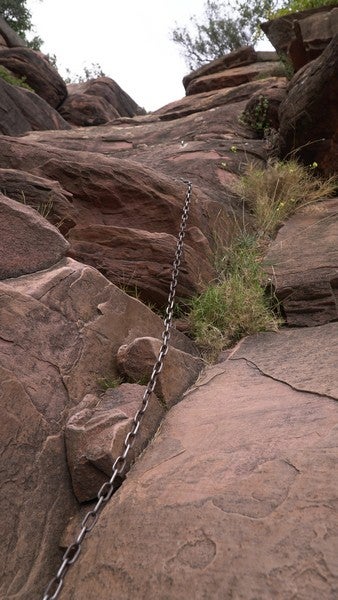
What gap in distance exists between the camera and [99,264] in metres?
3.67

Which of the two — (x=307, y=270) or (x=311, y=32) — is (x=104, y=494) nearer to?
(x=307, y=270)

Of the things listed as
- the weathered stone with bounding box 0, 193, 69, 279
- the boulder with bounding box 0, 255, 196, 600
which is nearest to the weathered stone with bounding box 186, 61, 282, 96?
the weathered stone with bounding box 0, 193, 69, 279

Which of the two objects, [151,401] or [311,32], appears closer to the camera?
[151,401]

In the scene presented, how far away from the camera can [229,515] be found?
5.50ft

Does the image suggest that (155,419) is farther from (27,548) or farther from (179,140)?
(179,140)

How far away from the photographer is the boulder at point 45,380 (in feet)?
6.17

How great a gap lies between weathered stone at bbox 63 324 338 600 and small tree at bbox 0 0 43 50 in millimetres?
19473

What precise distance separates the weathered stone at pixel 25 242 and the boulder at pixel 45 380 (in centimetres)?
5

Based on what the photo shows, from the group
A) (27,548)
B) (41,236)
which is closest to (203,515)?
(27,548)

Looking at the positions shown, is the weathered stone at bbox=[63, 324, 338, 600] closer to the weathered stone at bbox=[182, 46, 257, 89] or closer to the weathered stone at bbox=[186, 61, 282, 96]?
the weathered stone at bbox=[186, 61, 282, 96]

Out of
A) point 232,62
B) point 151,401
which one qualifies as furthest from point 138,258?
point 232,62

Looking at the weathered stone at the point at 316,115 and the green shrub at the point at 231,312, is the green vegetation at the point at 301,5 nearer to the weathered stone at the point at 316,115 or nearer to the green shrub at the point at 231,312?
the weathered stone at the point at 316,115

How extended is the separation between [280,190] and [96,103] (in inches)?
391

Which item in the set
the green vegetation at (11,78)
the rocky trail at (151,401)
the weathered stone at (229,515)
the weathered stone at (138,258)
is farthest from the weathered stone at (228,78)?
the weathered stone at (229,515)
